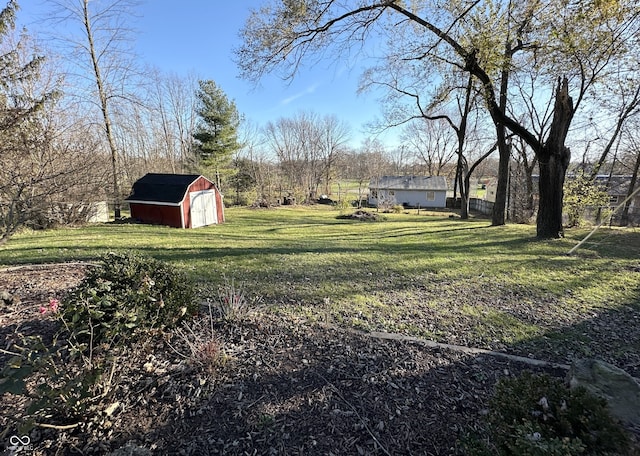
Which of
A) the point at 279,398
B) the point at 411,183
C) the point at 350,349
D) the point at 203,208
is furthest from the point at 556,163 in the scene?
the point at 411,183

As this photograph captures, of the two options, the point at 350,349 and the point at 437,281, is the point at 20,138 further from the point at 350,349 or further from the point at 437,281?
the point at 437,281

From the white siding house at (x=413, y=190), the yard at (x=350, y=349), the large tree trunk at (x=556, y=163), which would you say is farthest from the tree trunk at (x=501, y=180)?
the white siding house at (x=413, y=190)

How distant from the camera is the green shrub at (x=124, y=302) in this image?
2.02m

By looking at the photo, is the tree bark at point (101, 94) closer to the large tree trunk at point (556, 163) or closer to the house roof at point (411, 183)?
the large tree trunk at point (556, 163)

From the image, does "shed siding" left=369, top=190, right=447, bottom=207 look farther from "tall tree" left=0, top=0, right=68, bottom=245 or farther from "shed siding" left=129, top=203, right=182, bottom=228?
"tall tree" left=0, top=0, right=68, bottom=245

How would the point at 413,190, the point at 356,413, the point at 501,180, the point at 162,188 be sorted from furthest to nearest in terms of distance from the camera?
1. the point at 413,190
2. the point at 162,188
3. the point at 501,180
4. the point at 356,413

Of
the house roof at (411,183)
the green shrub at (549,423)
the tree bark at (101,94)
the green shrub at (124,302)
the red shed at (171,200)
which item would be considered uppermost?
the tree bark at (101,94)

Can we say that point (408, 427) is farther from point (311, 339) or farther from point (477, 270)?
point (477, 270)

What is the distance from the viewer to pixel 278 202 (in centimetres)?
2686

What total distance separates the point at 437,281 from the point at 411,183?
29.9 meters

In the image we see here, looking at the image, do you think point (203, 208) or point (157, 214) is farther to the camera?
point (203, 208)

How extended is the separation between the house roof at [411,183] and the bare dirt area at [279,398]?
30.0 meters

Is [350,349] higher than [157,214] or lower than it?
lower

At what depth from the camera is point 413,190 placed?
106 ft
